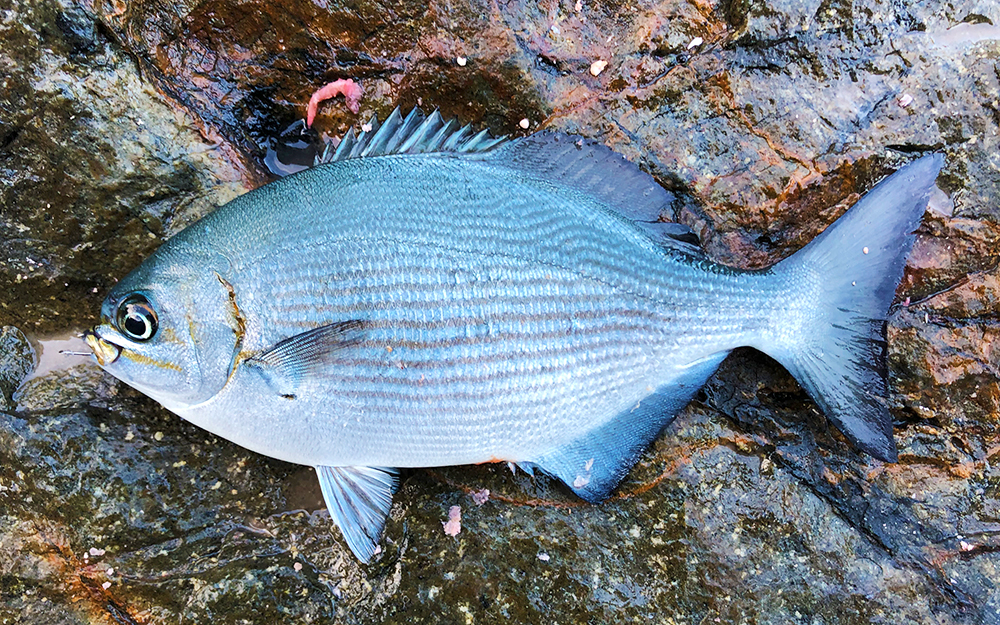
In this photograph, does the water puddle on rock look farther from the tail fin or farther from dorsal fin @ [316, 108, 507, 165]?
the tail fin

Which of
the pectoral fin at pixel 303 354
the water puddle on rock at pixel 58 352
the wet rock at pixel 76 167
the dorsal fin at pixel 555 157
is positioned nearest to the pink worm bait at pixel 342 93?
the dorsal fin at pixel 555 157

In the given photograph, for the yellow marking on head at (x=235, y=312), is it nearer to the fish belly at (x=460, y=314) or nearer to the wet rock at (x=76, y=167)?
the fish belly at (x=460, y=314)

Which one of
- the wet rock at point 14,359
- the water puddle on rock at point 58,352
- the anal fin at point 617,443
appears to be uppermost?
the anal fin at point 617,443

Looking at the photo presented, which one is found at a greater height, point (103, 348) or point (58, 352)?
point (103, 348)

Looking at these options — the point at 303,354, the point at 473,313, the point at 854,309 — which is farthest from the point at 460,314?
the point at 854,309

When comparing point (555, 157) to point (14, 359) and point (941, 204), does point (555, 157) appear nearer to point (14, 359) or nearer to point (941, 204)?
point (941, 204)

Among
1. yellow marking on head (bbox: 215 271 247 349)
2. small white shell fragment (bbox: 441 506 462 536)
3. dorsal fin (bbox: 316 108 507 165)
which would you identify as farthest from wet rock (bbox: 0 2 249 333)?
small white shell fragment (bbox: 441 506 462 536)
